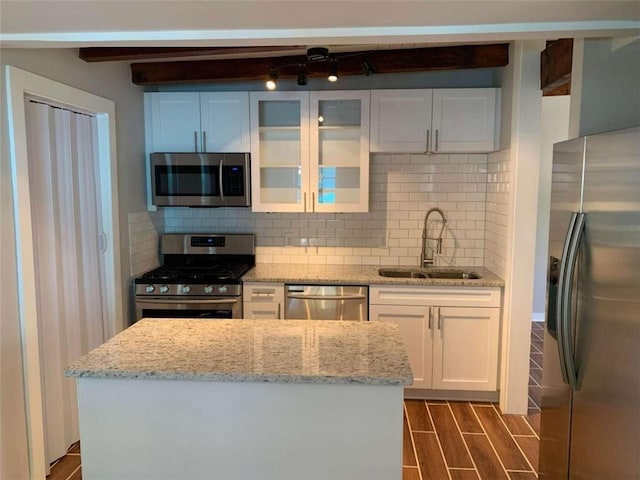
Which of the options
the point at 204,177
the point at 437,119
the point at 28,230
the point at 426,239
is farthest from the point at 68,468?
the point at 437,119

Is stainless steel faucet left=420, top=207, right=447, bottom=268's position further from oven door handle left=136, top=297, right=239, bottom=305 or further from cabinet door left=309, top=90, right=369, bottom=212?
oven door handle left=136, top=297, right=239, bottom=305

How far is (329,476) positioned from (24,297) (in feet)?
5.70

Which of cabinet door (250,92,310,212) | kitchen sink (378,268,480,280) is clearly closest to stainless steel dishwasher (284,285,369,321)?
kitchen sink (378,268,480,280)

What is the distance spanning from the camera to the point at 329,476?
1.72m

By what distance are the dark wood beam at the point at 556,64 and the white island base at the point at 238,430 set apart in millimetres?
A: 2112

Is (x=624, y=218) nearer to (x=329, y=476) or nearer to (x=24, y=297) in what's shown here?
(x=329, y=476)

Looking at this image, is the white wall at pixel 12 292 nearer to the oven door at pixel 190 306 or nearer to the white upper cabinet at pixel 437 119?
the oven door at pixel 190 306

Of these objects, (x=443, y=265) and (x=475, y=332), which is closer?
(x=475, y=332)

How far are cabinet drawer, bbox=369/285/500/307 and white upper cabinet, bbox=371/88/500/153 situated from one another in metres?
1.04

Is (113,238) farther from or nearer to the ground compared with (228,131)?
nearer to the ground

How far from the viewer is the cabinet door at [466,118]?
11.4 feet

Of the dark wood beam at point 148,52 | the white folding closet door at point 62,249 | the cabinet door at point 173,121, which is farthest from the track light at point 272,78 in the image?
the white folding closet door at point 62,249

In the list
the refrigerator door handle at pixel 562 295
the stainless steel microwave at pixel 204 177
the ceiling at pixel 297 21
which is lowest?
the refrigerator door handle at pixel 562 295

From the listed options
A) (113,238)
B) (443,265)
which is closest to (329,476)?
(113,238)
